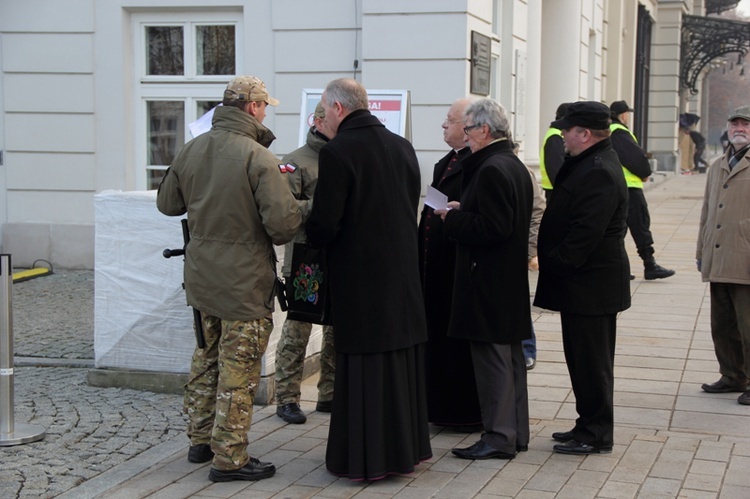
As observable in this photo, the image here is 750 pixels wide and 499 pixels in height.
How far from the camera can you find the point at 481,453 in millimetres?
5395

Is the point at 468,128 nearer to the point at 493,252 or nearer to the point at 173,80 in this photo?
→ the point at 493,252

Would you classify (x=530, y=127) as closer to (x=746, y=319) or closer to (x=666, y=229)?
(x=666, y=229)

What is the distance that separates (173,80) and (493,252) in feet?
23.3

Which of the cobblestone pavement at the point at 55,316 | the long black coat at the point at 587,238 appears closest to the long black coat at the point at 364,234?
the long black coat at the point at 587,238

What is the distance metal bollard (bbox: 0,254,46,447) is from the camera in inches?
227

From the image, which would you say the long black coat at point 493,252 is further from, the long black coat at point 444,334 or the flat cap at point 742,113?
the flat cap at point 742,113

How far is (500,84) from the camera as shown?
1284cm

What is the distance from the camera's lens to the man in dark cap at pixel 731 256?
21.6 ft

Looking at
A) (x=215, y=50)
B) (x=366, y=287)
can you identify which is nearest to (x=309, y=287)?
(x=366, y=287)

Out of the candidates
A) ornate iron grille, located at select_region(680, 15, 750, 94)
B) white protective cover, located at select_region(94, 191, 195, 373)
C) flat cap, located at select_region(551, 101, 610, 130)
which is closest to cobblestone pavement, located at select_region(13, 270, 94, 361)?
white protective cover, located at select_region(94, 191, 195, 373)

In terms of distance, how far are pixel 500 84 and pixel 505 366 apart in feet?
25.9

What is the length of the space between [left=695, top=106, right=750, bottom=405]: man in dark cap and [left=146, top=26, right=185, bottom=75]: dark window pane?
664 cm

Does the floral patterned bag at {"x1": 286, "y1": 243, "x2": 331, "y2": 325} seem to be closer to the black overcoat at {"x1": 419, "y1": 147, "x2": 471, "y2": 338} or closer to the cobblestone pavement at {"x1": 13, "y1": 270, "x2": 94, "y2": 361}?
the black overcoat at {"x1": 419, "y1": 147, "x2": 471, "y2": 338}

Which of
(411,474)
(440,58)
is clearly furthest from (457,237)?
(440,58)
